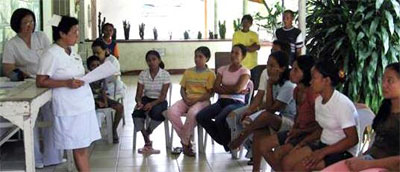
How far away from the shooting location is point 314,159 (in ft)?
9.31

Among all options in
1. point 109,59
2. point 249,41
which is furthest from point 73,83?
point 249,41

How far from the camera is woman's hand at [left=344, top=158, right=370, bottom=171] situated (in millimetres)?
2512

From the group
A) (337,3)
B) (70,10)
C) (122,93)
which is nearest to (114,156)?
(122,93)

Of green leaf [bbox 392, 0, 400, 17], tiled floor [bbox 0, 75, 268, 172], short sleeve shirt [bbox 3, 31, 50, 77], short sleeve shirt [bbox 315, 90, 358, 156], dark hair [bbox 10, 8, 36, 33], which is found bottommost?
tiled floor [bbox 0, 75, 268, 172]

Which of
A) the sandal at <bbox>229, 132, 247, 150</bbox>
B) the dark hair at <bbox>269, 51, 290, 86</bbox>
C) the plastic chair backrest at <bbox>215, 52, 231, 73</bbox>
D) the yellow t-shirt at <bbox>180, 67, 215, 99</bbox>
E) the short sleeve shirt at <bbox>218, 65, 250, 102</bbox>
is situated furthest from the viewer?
the plastic chair backrest at <bbox>215, 52, 231, 73</bbox>

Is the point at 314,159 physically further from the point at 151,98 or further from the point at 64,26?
the point at 151,98

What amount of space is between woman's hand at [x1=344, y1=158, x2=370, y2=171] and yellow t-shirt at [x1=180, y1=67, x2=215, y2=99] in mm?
2248

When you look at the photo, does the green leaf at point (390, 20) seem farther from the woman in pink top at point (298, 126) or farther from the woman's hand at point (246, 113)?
the woman's hand at point (246, 113)

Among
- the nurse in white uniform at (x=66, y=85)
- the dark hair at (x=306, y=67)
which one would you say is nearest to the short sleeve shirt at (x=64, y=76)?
the nurse in white uniform at (x=66, y=85)

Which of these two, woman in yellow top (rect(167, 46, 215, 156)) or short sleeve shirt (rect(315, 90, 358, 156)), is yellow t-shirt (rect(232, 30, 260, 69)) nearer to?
woman in yellow top (rect(167, 46, 215, 156))

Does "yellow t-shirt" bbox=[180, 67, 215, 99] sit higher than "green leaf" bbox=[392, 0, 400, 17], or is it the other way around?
"green leaf" bbox=[392, 0, 400, 17]

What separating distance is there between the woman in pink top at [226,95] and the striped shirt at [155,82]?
0.52 m

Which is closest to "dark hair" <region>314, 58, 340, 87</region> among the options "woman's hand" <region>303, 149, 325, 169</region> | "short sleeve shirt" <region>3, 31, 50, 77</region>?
"woman's hand" <region>303, 149, 325, 169</region>

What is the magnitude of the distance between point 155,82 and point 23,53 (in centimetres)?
125
